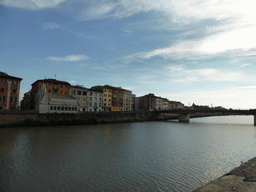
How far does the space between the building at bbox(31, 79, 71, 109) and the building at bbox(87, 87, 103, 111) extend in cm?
1386

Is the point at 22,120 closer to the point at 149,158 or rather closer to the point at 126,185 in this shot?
the point at 149,158

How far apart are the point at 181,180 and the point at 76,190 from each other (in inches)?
320

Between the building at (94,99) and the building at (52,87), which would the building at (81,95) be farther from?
the building at (52,87)

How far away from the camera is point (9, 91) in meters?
56.3

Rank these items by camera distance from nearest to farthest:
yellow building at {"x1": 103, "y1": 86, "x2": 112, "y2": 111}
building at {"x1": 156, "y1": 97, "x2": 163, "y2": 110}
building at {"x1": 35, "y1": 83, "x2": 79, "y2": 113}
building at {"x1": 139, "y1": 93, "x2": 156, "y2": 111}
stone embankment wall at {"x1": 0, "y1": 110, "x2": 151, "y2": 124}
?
stone embankment wall at {"x1": 0, "y1": 110, "x2": 151, "y2": 124}, building at {"x1": 35, "y1": 83, "x2": 79, "y2": 113}, yellow building at {"x1": 103, "y1": 86, "x2": 112, "y2": 111}, building at {"x1": 139, "y1": 93, "x2": 156, "y2": 111}, building at {"x1": 156, "y1": 97, "x2": 163, "y2": 110}

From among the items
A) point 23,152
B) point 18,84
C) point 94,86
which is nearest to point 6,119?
point 18,84

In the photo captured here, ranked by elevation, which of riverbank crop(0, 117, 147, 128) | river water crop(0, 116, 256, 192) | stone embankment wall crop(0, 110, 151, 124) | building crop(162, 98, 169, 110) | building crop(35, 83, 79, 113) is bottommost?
river water crop(0, 116, 256, 192)

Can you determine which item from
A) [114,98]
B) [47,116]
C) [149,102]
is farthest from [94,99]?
[149,102]

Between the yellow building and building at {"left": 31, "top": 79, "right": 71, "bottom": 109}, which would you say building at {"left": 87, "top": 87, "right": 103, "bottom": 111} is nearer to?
the yellow building

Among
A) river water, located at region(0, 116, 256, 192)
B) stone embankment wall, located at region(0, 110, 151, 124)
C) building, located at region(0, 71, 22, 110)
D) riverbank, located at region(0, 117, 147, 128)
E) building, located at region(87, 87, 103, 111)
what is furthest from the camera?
building, located at region(87, 87, 103, 111)

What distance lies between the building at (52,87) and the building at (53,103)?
13.5 feet

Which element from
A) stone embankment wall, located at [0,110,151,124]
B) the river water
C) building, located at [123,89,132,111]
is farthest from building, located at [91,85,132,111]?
the river water

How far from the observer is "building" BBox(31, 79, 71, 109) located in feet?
235

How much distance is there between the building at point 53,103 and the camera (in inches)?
2302
